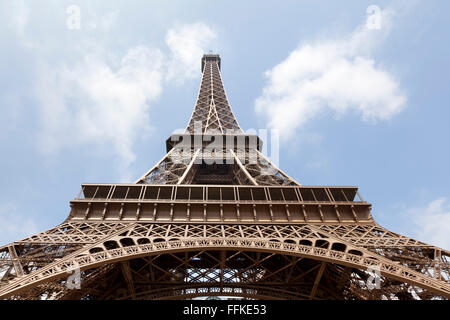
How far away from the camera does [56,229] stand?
13.6 m

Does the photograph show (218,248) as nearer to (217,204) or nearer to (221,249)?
(221,249)

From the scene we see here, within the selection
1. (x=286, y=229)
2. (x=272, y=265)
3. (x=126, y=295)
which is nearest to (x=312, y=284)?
(x=272, y=265)

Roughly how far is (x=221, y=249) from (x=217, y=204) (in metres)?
Result: 3.67

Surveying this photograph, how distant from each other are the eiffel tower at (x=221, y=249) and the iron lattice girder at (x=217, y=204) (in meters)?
0.05

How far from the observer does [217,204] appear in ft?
51.9

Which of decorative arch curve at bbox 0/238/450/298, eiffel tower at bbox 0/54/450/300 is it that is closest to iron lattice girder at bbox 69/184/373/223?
eiffel tower at bbox 0/54/450/300

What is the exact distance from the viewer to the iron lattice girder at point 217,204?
15414 millimetres

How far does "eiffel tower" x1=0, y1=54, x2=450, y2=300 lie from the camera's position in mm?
11359

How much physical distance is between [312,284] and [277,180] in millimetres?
6983

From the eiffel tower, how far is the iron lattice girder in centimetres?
5

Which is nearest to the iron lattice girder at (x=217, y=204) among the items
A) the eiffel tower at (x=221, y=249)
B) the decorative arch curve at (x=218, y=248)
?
A: the eiffel tower at (x=221, y=249)


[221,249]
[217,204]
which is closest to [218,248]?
[221,249]

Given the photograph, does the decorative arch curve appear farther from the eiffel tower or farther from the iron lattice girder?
the iron lattice girder
